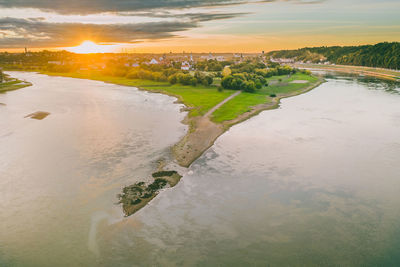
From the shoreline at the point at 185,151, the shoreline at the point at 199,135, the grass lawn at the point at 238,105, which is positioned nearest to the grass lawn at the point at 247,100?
the grass lawn at the point at 238,105

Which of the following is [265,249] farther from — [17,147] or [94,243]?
[17,147]

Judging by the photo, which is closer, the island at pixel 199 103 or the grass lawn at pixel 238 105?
the island at pixel 199 103

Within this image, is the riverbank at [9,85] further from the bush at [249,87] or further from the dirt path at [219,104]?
the bush at [249,87]

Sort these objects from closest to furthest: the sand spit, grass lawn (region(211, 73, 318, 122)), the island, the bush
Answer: the island
grass lawn (region(211, 73, 318, 122))
the sand spit
the bush

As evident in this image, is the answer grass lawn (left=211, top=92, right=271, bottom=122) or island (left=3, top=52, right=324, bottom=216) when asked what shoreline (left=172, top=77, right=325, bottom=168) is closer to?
island (left=3, top=52, right=324, bottom=216)

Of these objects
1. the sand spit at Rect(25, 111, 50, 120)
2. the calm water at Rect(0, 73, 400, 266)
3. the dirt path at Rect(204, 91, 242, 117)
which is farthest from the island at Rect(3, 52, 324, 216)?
the sand spit at Rect(25, 111, 50, 120)

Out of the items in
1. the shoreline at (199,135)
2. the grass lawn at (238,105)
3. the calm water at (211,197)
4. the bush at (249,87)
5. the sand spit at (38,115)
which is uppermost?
the bush at (249,87)

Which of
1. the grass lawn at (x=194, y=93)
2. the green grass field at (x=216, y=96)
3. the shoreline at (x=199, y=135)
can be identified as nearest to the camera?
A: the shoreline at (x=199, y=135)

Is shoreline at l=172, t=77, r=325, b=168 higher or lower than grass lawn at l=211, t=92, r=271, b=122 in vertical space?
lower

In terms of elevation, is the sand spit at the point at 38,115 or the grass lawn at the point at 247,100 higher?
the grass lawn at the point at 247,100
